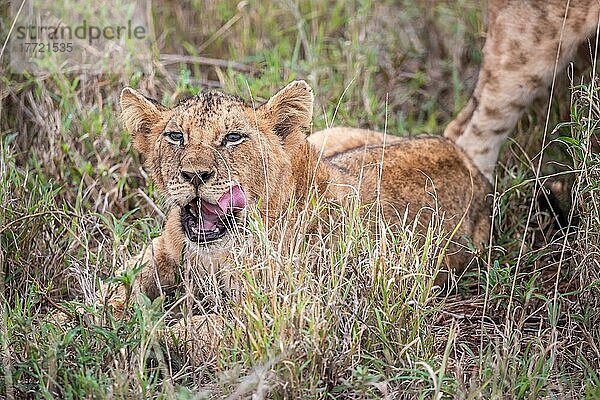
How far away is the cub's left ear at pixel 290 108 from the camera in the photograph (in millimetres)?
3752

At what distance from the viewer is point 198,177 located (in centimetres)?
340

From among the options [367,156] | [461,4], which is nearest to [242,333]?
[367,156]

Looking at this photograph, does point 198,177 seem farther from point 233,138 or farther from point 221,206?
point 233,138

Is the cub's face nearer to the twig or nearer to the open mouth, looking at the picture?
the open mouth

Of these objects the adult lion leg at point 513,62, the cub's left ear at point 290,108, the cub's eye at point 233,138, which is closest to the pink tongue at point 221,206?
the cub's eye at point 233,138

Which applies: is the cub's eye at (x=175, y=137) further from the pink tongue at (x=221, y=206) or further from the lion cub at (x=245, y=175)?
the pink tongue at (x=221, y=206)

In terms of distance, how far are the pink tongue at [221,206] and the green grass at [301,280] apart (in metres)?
0.17

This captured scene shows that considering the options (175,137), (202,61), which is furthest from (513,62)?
(175,137)

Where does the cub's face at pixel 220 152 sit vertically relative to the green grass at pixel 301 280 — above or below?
above

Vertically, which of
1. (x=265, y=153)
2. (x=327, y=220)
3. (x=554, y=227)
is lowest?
(x=554, y=227)

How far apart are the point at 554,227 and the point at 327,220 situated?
146 cm

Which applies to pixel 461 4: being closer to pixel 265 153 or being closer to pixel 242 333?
pixel 265 153

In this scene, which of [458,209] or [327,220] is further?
[458,209]

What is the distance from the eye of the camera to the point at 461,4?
→ 6.61 metres
